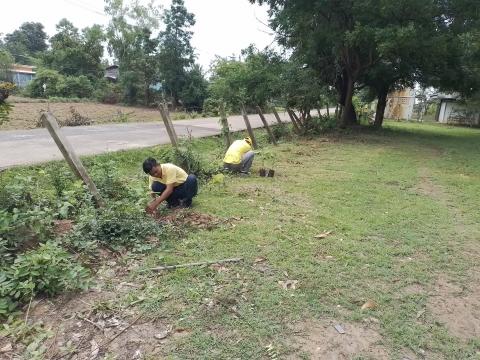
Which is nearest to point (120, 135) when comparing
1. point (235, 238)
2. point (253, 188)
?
point (253, 188)

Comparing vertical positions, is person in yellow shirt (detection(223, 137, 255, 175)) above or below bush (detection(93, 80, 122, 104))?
below

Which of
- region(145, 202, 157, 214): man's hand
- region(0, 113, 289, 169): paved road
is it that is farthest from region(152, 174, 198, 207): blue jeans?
region(0, 113, 289, 169): paved road

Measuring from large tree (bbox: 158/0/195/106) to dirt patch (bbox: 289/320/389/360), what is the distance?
106 feet

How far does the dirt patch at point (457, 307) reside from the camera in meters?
3.12

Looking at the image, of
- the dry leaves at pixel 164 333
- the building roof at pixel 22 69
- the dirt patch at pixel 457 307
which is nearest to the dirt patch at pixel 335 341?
the dirt patch at pixel 457 307

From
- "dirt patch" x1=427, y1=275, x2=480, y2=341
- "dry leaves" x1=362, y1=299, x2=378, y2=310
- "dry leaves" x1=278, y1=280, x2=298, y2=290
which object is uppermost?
"dry leaves" x1=278, y1=280, x2=298, y2=290

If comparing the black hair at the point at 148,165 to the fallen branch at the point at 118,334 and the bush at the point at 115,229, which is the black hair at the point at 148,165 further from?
the fallen branch at the point at 118,334

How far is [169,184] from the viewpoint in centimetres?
535

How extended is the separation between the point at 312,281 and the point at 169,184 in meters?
2.51

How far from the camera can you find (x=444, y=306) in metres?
3.42

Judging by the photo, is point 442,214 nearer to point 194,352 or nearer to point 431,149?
point 194,352

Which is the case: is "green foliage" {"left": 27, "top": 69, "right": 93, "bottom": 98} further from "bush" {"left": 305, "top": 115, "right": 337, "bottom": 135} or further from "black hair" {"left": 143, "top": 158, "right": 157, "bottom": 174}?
"black hair" {"left": 143, "top": 158, "right": 157, "bottom": 174}

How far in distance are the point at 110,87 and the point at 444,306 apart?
39.1 m

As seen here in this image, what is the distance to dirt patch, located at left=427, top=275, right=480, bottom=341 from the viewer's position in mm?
3117
